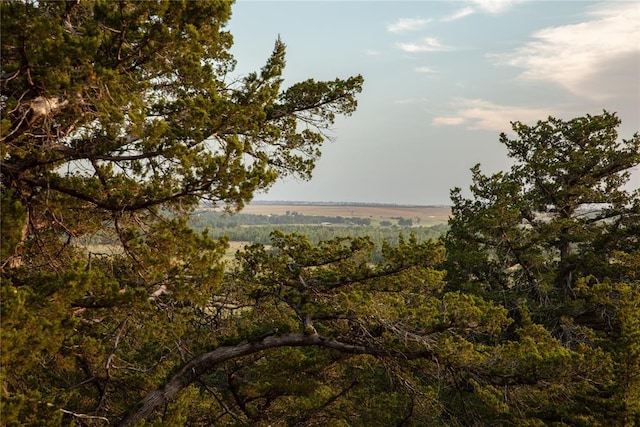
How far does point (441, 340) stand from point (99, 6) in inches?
245

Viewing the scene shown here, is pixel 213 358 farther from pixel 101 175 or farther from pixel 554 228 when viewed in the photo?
pixel 554 228

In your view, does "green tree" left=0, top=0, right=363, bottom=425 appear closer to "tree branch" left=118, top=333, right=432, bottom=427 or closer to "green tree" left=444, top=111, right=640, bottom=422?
"tree branch" left=118, top=333, right=432, bottom=427

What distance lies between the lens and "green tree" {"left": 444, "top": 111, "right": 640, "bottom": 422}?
13.8 m

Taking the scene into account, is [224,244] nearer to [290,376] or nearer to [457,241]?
[290,376]

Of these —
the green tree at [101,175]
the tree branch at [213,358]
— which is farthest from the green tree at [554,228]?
the green tree at [101,175]

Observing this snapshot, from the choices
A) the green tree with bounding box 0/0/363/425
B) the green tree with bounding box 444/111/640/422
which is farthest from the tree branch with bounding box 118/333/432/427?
the green tree with bounding box 444/111/640/422

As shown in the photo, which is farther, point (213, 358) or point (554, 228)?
point (554, 228)

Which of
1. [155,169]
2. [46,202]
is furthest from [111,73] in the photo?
[46,202]

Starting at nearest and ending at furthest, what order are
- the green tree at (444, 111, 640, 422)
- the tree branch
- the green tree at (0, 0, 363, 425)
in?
1. the green tree at (0, 0, 363, 425)
2. the tree branch
3. the green tree at (444, 111, 640, 422)

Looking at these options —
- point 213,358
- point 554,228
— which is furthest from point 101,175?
point 554,228

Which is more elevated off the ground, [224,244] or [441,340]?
[224,244]

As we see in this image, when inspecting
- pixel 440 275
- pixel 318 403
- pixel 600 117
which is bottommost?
pixel 318 403

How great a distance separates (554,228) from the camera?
45.0 ft

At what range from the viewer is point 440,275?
686 centimetres
